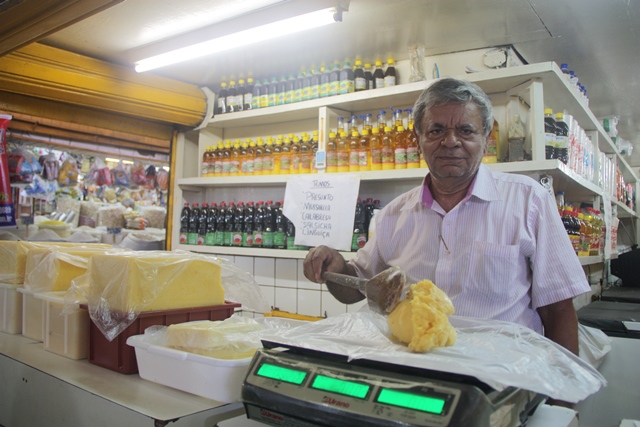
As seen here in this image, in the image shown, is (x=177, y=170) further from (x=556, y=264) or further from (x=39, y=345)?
(x=556, y=264)

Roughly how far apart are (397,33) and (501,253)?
62.2 inches

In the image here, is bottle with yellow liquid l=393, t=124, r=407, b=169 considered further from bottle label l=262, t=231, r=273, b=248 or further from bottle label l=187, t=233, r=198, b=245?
bottle label l=187, t=233, r=198, b=245

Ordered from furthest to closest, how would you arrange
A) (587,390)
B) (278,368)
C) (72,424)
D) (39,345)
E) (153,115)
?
(153,115) → (39,345) → (72,424) → (278,368) → (587,390)

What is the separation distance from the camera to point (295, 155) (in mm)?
3170

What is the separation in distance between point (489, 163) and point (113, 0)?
1.80 metres

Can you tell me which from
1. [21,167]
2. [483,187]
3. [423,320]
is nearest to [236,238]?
[483,187]

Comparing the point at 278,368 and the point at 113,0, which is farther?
the point at 113,0

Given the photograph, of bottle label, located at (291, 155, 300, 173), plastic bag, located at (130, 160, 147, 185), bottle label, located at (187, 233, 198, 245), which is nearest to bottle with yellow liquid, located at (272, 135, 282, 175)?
bottle label, located at (291, 155, 300, 173)

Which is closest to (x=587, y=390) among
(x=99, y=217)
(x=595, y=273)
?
(x=595, y=273)

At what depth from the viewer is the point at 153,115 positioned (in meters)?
3.36

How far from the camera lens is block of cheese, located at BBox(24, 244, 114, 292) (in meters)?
1.73

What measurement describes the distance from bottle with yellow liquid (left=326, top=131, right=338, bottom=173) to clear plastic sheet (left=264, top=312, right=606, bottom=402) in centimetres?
190

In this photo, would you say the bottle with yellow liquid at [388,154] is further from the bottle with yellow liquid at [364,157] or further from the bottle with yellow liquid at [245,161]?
the bottle with yellow liquid at [245,161]

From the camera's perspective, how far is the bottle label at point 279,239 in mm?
3199
